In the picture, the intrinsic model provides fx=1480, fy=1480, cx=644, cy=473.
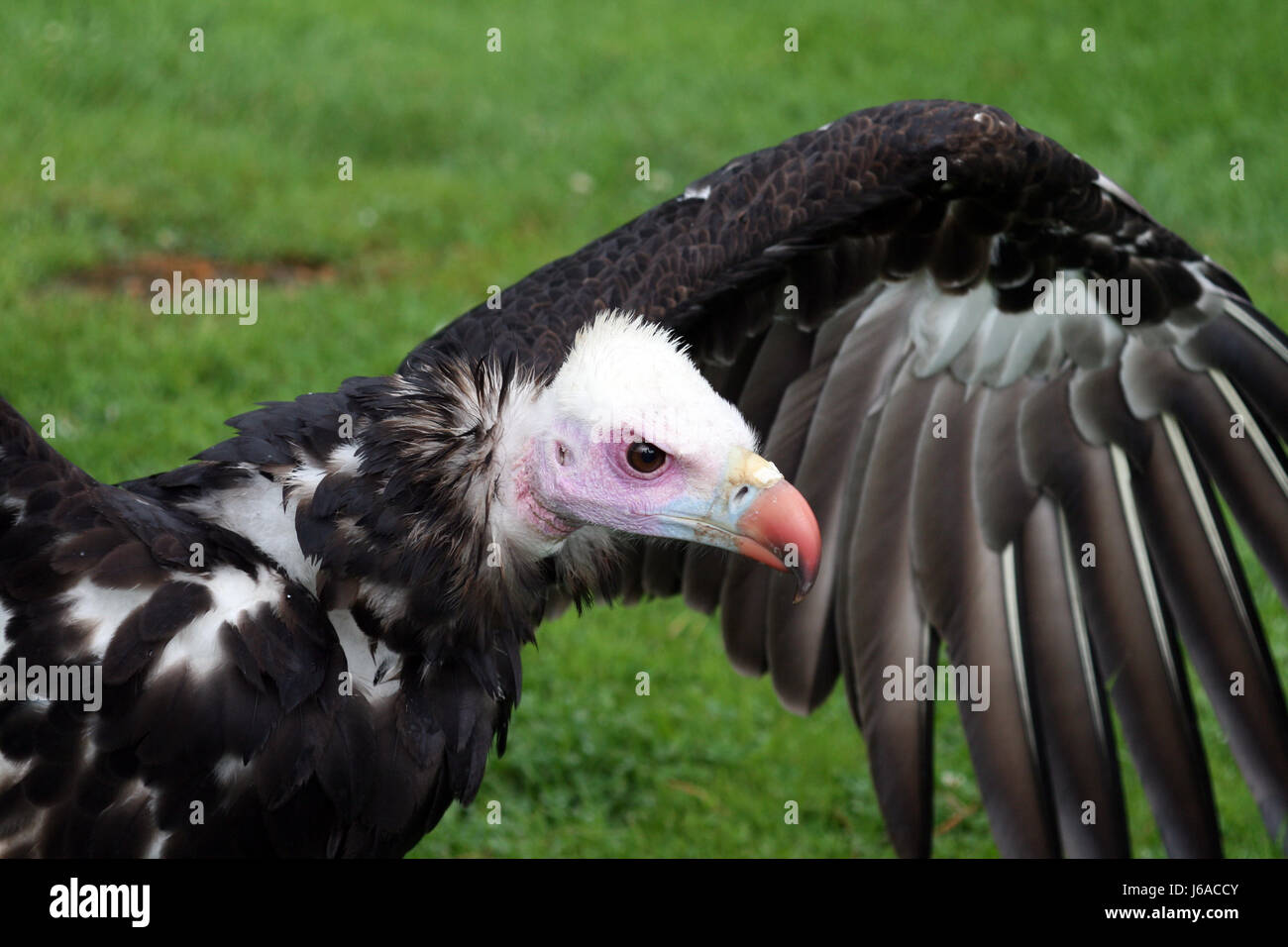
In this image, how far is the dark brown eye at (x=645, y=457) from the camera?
340cm

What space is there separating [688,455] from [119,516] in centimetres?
133

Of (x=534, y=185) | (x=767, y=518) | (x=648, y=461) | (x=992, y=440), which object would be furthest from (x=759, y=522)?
(x=534, y=185)

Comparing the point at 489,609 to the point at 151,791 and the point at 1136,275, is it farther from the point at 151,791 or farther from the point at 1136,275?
the point at 1136,275

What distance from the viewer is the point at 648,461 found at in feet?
11.2

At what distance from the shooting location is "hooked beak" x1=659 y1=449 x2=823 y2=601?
330cm

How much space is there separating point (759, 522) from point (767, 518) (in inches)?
0.9

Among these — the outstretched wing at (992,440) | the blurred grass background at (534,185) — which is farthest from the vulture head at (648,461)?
the blurred grass background at (534,185)

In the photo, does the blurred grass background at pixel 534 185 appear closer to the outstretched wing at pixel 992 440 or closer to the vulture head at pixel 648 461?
the outstretched wing at pixel 992 440

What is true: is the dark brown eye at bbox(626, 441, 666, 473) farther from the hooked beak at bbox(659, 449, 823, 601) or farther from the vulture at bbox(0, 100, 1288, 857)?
the hooked beak at bbox(659, 449, 823, 601)

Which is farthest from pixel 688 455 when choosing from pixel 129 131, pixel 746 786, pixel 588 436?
pixel 129 131

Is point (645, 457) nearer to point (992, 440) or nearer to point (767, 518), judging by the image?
point (767, 518)

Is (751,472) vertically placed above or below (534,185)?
below

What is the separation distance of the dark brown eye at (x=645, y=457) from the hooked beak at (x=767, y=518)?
0.53ft

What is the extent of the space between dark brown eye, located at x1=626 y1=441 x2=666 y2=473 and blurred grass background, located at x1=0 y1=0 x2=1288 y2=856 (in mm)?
2801
